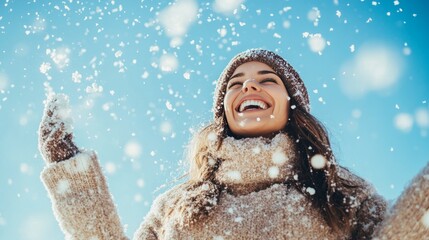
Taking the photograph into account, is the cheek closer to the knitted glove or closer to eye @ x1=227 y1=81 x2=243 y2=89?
eye @ x1=227 y1=81 x2=243 y2=89

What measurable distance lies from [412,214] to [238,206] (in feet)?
4.37

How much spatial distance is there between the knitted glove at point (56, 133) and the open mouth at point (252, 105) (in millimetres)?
1428

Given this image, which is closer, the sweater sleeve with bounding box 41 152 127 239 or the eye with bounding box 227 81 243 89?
the sweater sleeve with bounding box 41 152 127 239

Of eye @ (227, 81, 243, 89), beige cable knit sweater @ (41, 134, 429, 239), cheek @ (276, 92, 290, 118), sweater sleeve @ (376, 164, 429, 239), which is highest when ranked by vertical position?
eye @ (227, 81, 243, 89)

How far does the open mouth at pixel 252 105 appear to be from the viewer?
3.85 m

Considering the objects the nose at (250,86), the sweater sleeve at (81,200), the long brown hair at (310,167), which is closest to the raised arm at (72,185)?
the sweater sleeve at (81,200)

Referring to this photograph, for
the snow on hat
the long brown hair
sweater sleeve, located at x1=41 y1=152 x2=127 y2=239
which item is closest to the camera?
sweater sleeve, located at x1=41 y1=152 x2=127 y2=239

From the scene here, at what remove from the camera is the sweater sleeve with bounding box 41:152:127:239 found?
2963 millimetres

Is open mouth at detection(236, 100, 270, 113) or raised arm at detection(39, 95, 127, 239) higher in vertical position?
open mouth at detection(236, 100, 270, 113)

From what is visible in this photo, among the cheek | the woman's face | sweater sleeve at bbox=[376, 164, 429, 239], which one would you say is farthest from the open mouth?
sweater sleeve at bbox=[376, 164, 429, 239]

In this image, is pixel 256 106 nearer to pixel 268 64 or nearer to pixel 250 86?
pixel 250 86

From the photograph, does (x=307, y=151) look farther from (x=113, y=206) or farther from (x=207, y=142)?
(x=113, y=206)

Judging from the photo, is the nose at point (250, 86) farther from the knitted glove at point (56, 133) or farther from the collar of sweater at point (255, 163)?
the knitted glove at point (56, 133)

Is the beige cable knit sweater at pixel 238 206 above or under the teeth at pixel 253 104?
under
